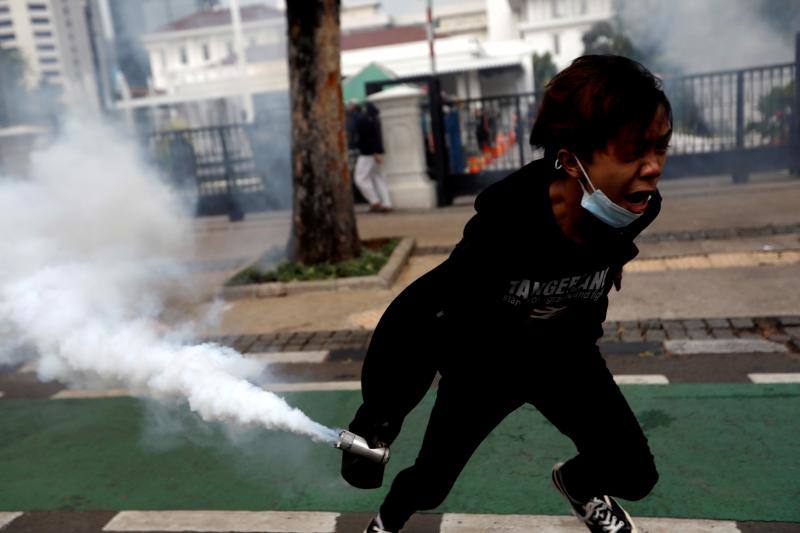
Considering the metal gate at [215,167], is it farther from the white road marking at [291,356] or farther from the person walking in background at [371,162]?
the white road marking at [291,356]

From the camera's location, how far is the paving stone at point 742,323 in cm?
500

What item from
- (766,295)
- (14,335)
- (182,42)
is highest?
(182,42)

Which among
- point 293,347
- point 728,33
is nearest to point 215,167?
point 293,347

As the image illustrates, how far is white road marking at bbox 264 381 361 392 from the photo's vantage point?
4551 mm

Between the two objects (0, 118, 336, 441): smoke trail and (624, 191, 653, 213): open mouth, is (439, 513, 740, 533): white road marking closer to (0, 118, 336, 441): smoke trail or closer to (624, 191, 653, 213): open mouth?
(0, 118, 336, 441): smoke trail

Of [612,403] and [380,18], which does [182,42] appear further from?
[380,18]

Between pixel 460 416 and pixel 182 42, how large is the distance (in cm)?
2439

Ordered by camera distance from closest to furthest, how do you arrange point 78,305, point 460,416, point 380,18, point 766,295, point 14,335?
point 460,416 < point 78,305 < point 14,335 < point 766,295 < point 380,18

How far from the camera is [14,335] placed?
5082mm

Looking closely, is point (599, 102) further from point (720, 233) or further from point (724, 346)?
point (720, 233)

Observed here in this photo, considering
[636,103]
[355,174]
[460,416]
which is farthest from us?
[355,174]

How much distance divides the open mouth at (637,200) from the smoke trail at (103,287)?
1093 millimetres

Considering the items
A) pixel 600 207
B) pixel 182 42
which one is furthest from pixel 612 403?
pixel 182 42

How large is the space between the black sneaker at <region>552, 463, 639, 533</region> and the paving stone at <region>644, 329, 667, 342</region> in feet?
8.23
